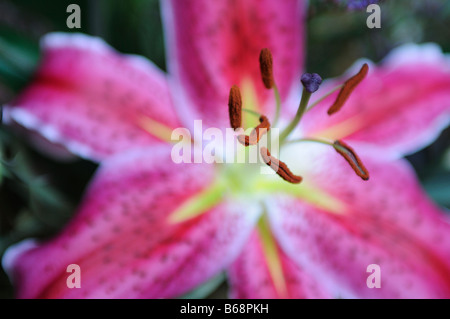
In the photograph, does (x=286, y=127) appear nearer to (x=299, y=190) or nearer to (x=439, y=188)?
(x=299, y=190)

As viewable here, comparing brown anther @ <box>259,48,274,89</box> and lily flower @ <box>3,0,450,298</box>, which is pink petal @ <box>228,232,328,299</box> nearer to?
lily flower @ <box>3,0,450,298</box>

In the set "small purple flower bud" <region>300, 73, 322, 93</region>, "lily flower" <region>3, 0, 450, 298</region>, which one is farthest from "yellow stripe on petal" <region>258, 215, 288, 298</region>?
"small purple flower bud" <region>300, 73, 322, 93</region>

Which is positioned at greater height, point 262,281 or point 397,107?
point 397,107

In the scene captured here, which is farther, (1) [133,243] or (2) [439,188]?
(2) [439,188]

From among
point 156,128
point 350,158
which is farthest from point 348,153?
point 156,128

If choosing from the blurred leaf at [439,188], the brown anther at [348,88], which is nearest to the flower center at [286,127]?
the brown anther at [348,88]

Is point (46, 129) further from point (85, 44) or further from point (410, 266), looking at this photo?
point (410, 266)
